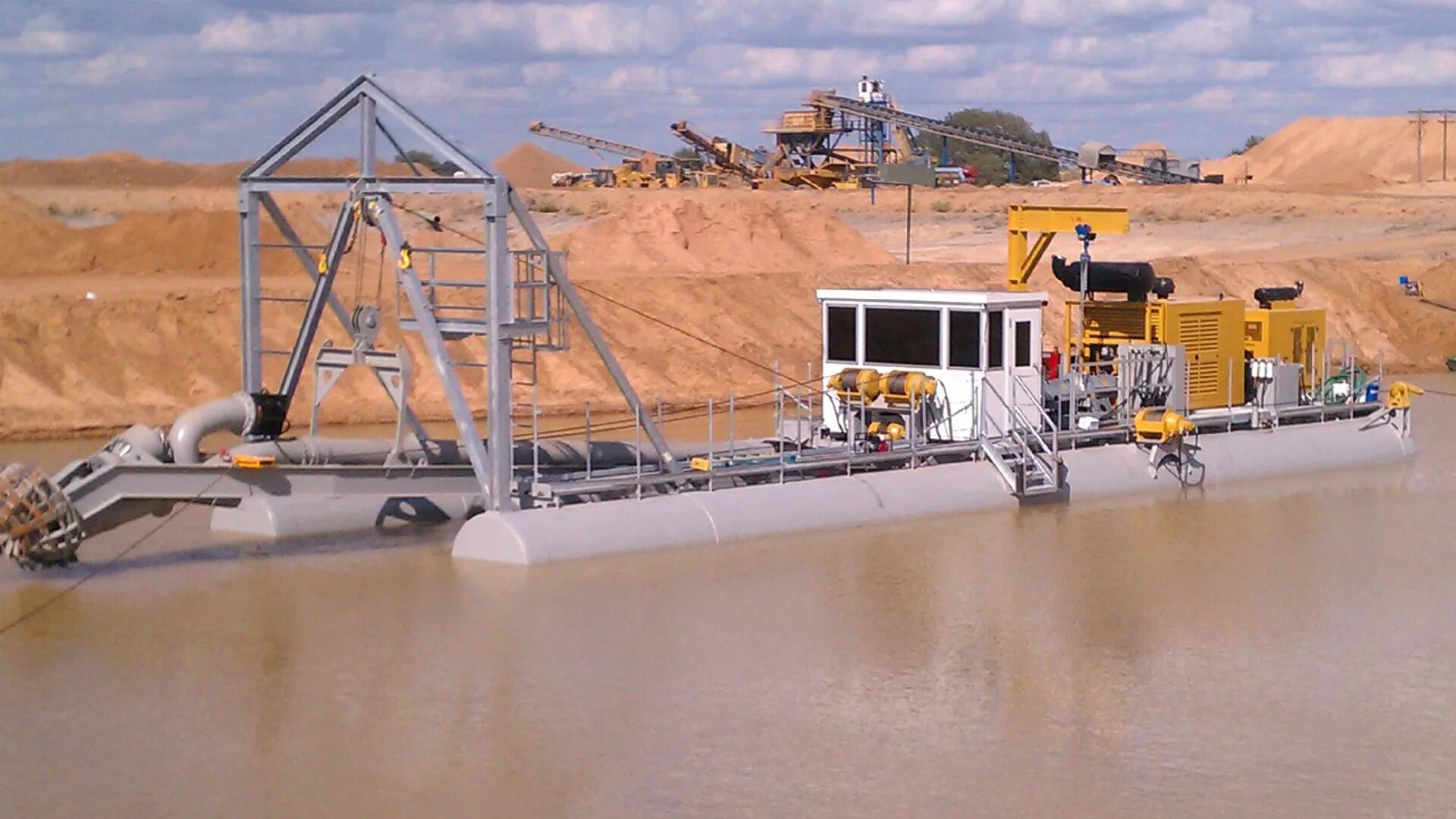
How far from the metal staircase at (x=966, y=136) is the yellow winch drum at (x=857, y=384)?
57.5m

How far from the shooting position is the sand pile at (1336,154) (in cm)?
11906

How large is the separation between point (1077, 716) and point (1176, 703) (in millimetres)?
897

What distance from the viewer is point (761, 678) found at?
16.2 meters

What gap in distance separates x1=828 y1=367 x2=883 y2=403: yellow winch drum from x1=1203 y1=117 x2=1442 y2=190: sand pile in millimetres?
92214

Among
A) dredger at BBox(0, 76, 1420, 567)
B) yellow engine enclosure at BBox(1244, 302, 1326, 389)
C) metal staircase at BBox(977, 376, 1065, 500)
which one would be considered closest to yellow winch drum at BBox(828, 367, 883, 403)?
dredger at BBox(0, 76, 1420, 567)

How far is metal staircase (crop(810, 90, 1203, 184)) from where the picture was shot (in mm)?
82062

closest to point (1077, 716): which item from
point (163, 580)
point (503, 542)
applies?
point (503, 542)

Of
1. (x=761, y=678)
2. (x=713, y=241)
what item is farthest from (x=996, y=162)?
(x=761, y=678)

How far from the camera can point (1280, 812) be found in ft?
42.2

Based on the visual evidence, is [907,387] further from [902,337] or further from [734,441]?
[734,441]

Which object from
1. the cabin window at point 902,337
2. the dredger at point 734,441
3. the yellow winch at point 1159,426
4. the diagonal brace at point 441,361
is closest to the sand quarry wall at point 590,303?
the dredger at point 734,441

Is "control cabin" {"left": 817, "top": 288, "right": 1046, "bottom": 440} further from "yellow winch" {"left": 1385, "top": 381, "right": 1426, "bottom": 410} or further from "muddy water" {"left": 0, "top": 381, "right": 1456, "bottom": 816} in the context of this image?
"yellow winch" {"left": 1385, "top": 381, "right": 1426, "bottom": 410}

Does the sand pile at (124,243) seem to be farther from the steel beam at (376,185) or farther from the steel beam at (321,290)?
the steel beam at (321,290)

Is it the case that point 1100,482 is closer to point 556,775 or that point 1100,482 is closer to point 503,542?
point 503,542
